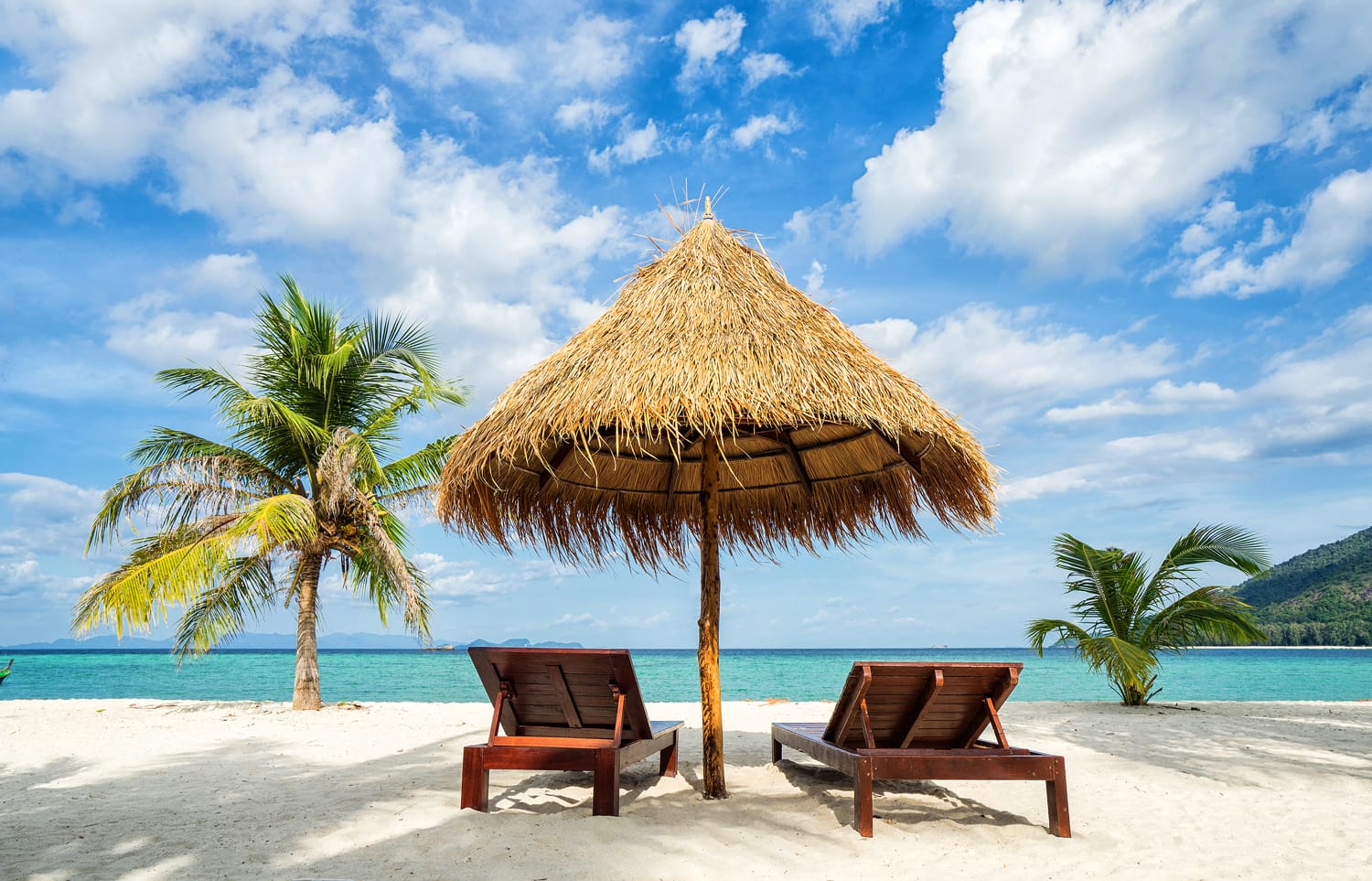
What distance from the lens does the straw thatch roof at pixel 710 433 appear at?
410cm

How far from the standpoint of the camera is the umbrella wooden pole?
4582 mm

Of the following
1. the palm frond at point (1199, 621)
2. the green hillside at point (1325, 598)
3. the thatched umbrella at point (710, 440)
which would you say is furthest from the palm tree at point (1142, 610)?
the green hillside at point (1325, 598)

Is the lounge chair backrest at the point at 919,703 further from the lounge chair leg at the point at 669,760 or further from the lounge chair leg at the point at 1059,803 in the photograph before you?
the lounge chair leg at the point at 669,760

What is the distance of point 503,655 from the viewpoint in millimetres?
4305

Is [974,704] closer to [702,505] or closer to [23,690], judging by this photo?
[702,505]

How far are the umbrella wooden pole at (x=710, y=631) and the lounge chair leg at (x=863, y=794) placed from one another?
0.93 meters

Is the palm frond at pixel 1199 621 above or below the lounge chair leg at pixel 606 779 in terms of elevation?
above

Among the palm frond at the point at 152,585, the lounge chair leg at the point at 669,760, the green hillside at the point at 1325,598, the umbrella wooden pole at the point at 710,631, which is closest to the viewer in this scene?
the umbrella wooden pole at the point at 710,631

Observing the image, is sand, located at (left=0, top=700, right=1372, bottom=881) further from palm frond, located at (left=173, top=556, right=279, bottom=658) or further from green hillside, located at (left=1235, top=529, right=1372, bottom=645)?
green hillside, located at (left=1235, top=529, right=1372, bottom=645)

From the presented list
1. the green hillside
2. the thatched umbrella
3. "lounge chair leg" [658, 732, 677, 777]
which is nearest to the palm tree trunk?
the thatched umbrella

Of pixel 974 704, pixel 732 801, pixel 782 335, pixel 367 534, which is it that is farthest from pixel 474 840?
pixel 367 534

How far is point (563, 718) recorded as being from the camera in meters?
4.64

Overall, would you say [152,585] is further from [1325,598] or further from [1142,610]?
[1325,598]

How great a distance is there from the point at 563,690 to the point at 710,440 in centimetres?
170
